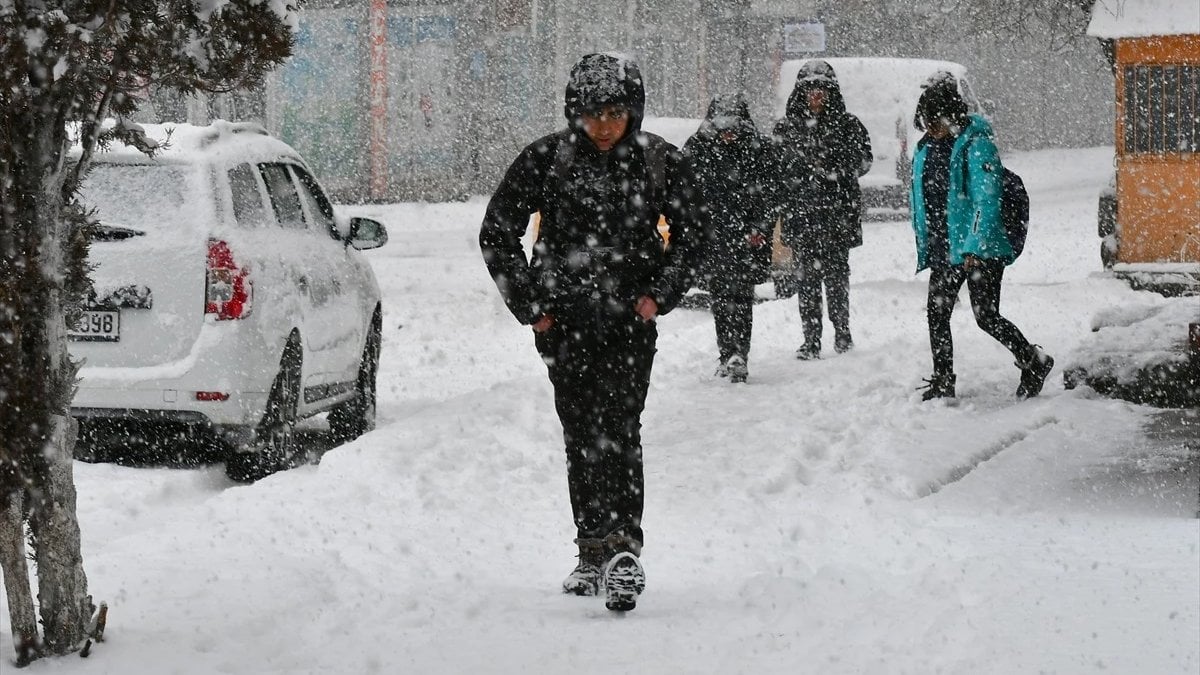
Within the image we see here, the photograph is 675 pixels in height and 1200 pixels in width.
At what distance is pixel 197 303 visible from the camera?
839cm

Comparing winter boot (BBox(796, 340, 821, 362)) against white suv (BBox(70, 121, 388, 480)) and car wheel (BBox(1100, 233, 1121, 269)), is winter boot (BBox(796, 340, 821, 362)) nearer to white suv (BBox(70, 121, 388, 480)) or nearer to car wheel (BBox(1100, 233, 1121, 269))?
white suv (BBox(70, 121, 388, 480))

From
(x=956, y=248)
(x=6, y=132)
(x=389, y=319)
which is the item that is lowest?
(x=389, y=319)

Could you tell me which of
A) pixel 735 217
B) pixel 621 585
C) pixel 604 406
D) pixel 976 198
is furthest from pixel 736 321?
pixel 621 585

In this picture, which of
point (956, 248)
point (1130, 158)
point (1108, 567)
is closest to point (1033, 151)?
point (1130, 158)

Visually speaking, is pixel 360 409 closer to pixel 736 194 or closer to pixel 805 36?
pixel 736 194

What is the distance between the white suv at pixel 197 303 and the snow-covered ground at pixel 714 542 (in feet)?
1.16

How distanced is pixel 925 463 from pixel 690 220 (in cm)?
305

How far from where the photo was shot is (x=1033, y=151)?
44594mm

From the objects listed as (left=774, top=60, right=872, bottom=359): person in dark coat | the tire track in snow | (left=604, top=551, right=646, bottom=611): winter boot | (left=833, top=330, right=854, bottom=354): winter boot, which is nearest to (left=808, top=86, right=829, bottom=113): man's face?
(left=774, top=60, right=872, bottom=359): person in dark coat

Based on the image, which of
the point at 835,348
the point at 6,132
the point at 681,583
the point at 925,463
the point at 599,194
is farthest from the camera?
the point at 835,348

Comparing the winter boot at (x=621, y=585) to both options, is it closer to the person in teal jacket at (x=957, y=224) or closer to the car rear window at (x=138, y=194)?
the car rear window at (x=138, y=194)

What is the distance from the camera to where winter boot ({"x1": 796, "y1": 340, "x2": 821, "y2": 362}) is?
1320 centimetres

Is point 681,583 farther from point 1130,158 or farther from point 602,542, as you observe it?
point 1130,158

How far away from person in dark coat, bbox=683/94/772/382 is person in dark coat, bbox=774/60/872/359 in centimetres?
70
